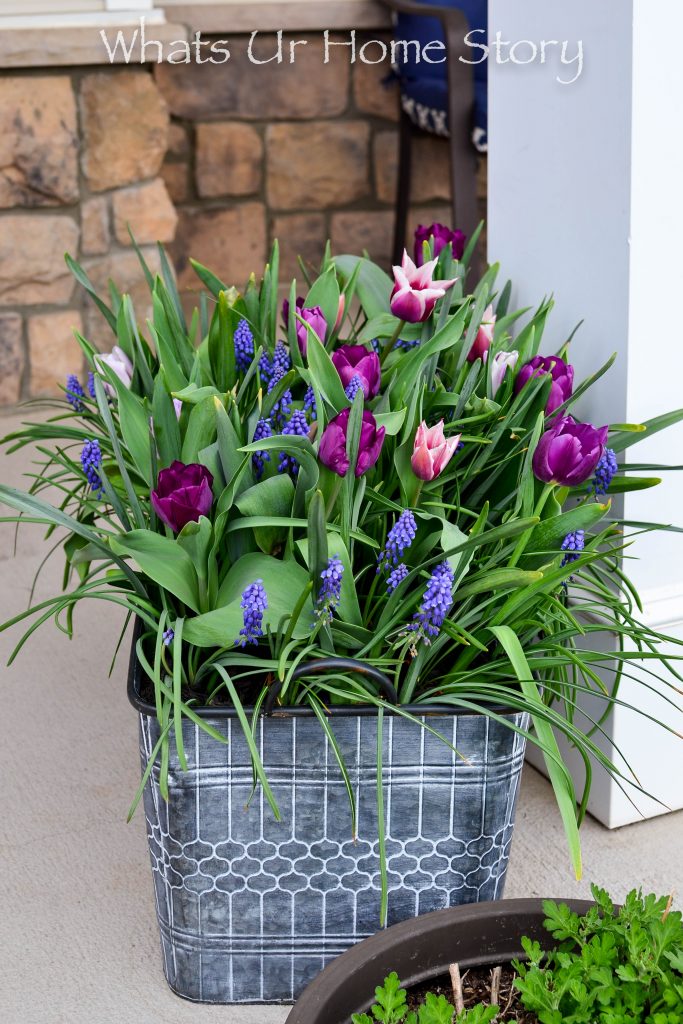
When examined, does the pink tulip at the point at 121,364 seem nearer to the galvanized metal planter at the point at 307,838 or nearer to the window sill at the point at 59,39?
the galvanized metal planter at the point at 307,838

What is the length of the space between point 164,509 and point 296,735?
0.22 m

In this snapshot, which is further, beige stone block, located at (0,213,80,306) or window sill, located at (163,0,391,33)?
window sill, located at (163,0,391,33)

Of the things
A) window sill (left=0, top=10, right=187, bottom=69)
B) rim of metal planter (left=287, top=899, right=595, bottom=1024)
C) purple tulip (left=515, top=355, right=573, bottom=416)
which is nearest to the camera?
rim of metal planter (left=287, top=899, right=595, bottom=1024)

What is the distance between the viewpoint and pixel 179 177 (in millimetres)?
3225

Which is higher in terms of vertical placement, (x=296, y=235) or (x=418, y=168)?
(x=418, y=168)

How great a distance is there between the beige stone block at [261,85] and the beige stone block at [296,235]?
28 centimetres

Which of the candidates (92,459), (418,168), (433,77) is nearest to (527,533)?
(92,459)

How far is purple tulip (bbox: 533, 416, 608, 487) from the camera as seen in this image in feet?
3.34

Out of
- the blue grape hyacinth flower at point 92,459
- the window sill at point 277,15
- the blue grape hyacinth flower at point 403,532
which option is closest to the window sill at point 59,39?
the window sill at point 277,15

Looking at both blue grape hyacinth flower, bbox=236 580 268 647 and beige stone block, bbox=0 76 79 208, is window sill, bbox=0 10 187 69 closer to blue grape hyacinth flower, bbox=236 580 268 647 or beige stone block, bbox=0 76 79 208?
beige stone block, bbox=0 76 79 208

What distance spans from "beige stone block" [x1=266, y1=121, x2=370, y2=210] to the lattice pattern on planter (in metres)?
2.57

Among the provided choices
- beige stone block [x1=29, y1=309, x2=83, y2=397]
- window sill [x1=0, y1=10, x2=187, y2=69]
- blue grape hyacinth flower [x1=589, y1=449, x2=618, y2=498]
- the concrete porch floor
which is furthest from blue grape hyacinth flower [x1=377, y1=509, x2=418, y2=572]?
window sill [x1=0, y1=10, x2=187, y2=69]

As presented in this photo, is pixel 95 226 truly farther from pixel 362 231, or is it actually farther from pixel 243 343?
pixel 243 343

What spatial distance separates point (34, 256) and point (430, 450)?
1983 millimetres
